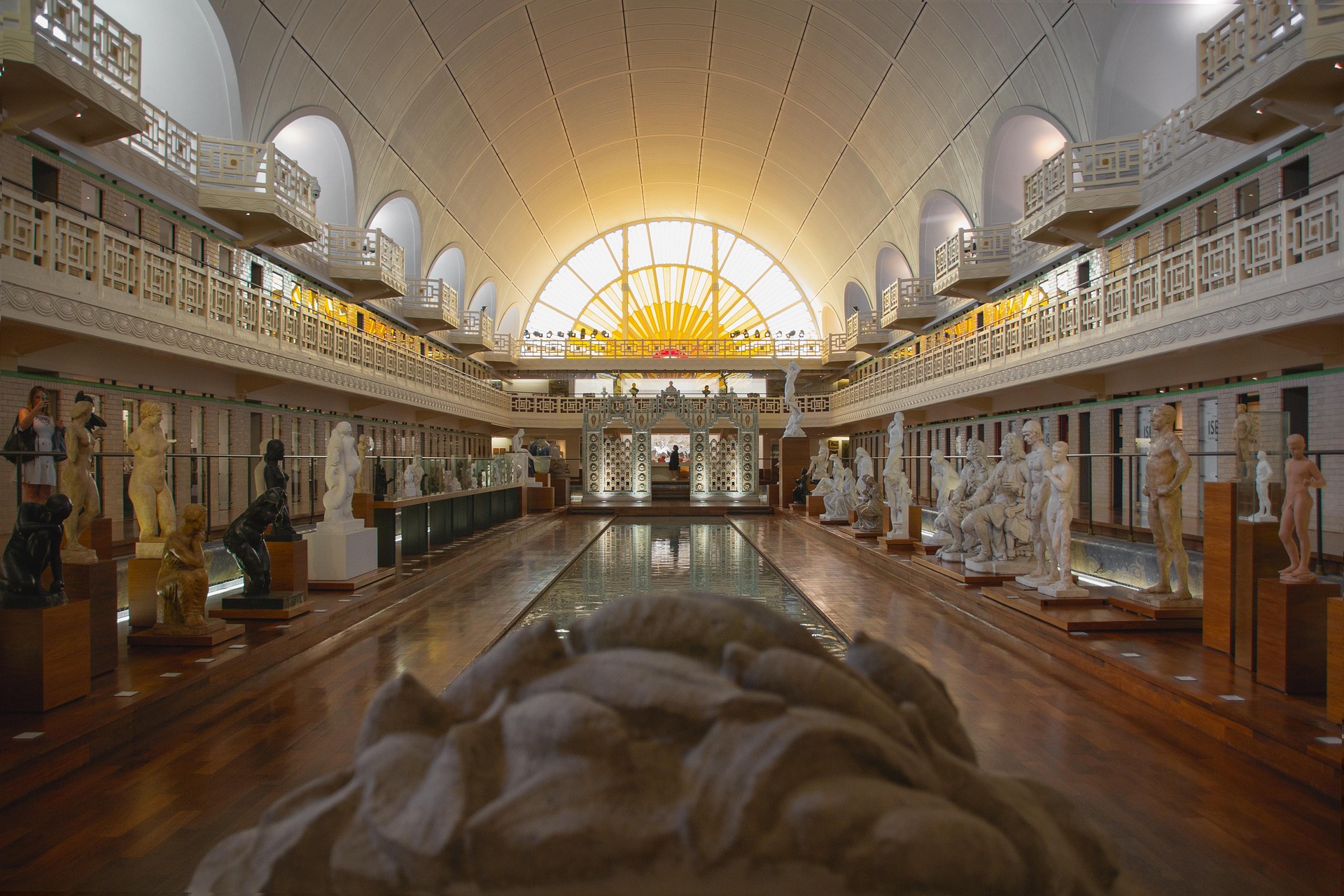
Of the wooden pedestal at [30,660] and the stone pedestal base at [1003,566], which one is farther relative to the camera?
the stone pedestal base at [1003,566]

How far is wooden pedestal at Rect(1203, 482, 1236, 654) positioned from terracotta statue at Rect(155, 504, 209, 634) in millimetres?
7165

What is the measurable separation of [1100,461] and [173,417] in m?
15.6

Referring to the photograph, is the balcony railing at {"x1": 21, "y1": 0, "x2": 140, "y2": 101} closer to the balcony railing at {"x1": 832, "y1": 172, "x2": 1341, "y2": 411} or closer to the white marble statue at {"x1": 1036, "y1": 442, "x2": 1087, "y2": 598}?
the white marble statue at {"x1": 1036, "y1": 442, "x2": 1087, "y2": 598}

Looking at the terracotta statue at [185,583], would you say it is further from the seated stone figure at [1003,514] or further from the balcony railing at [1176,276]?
the balcony railing at [1176,276]

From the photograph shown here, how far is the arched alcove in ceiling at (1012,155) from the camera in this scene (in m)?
17.3

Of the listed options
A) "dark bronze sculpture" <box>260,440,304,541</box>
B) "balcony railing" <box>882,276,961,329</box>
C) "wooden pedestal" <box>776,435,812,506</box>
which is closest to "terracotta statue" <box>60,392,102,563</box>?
"dark bronze sculpture" <box>260,440,304,541</box>

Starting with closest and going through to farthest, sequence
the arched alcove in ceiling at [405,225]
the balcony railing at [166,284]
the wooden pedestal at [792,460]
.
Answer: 1. the balcony railing at [166,284]
2. the wooden pedestal at [792,460]
3. the arched alcove in ceiling at [405,225]

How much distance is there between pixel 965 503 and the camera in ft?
29.3

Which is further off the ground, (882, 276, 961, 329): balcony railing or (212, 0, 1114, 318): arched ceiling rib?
(212, 0, 1114, 318): arched ceiling rib

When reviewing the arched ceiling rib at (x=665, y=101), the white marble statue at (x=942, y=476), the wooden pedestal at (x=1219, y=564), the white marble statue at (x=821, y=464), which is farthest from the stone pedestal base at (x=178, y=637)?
the white marble statue at (x=821, y=464)

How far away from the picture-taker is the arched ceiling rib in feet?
50.9

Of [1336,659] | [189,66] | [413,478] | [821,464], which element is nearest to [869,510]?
[821,464]

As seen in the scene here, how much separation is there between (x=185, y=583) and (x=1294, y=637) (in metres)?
7.21

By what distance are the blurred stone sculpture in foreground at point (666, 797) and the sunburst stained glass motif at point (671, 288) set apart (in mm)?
38118
